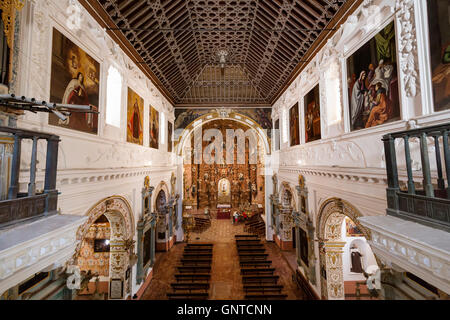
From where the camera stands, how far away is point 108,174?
703cm

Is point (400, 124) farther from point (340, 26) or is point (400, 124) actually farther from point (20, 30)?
point (20, 30)

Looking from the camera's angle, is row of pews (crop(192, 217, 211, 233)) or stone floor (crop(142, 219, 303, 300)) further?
row of pews (crop(192, 217, 211, 233))

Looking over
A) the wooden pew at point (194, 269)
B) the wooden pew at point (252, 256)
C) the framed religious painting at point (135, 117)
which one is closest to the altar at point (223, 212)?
the wooden pew at point (252, 256)

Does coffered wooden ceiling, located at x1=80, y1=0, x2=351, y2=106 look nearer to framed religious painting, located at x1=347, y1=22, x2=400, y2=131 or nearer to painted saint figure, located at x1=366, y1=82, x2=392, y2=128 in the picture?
framed religious painting, located at x1=347, y1=22, x2=400, y2=131

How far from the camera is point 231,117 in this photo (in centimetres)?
1700

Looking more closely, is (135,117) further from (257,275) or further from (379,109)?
(257,275)

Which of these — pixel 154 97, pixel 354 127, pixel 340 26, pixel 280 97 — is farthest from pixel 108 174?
pixel 280 97

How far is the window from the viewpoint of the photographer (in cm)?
755

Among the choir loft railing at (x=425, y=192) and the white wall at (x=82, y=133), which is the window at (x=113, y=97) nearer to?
the white wall at (x=82, y=133)

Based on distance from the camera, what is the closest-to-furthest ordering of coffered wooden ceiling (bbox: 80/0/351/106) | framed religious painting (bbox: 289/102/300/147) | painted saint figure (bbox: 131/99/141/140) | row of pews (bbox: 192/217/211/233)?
coffered wooden ceiling (bbox: 80/0/351/106), painted saint figure (bbox: 131/99/141/140), framed religious painting (bbox: 289/102/300/147), row of pews (bbox: 192/217/211/233)

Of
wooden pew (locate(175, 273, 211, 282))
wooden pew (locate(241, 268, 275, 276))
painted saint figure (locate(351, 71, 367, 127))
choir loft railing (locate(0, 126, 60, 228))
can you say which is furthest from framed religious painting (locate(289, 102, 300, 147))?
choir loft railing (locate(0, 126, 60, 228))

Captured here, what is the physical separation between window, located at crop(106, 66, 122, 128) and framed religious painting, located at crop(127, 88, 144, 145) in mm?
730

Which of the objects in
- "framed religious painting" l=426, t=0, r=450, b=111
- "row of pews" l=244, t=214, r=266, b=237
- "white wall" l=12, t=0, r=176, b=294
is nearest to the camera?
"framed religious painting" l=426, t=0, r=450, b=111

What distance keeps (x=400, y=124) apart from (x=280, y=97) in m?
10.2
